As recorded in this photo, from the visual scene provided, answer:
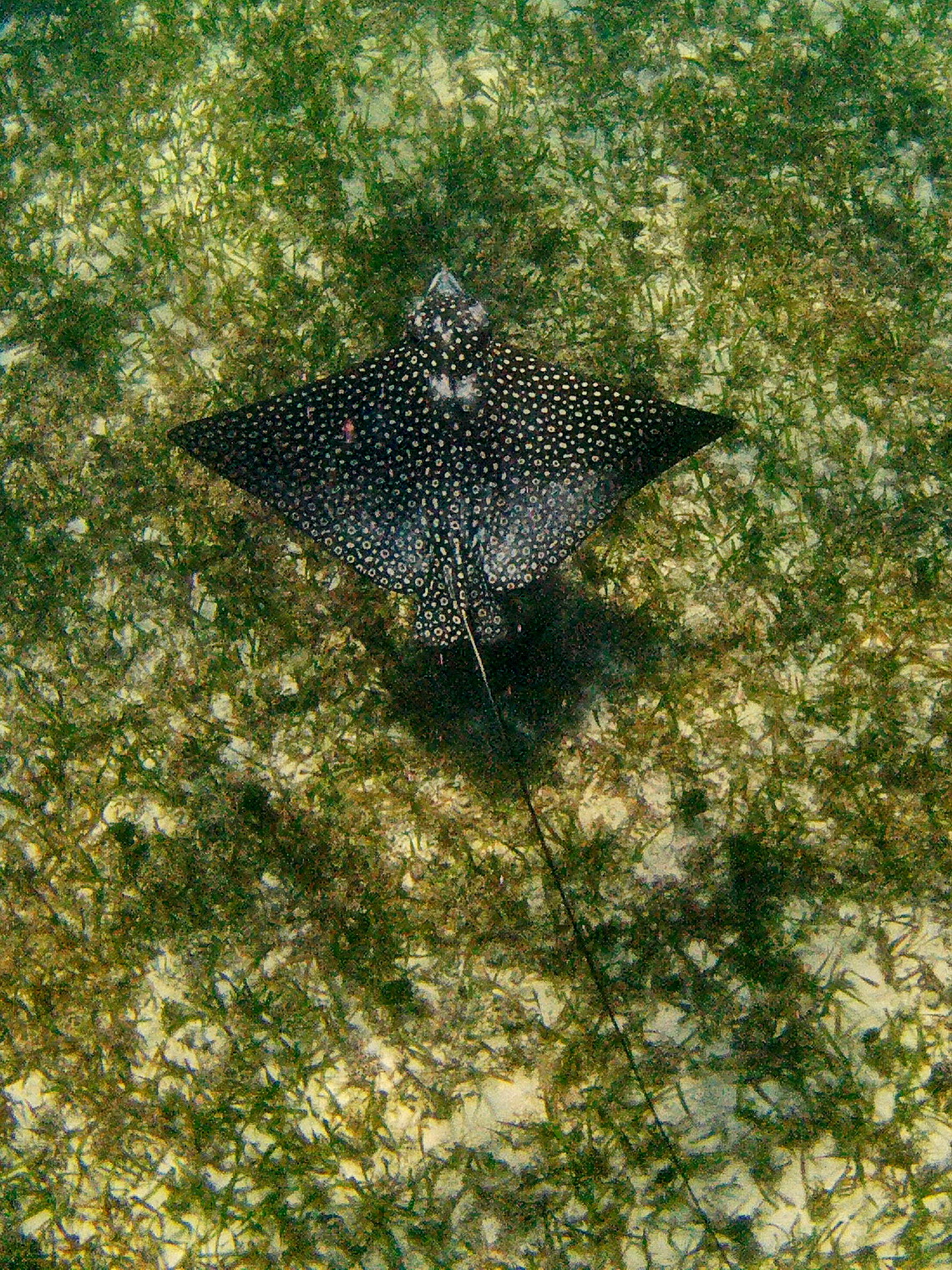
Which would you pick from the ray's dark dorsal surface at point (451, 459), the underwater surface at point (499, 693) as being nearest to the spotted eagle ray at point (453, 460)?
the ray's dark dorsal surface at point (451, 459)

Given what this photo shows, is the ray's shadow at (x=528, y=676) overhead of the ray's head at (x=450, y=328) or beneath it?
beneath

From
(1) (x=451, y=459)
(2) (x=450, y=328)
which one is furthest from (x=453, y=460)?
(2) (x=450, y=328)

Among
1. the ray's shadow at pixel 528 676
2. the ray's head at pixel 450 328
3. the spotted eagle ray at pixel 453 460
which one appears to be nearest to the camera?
the spotted eagle ray at pixel 453 460

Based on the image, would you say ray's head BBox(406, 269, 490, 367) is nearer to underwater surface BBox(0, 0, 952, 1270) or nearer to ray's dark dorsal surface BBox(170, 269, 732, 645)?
ray's dark dorsal surface BBox(170, 269, 732, 645)

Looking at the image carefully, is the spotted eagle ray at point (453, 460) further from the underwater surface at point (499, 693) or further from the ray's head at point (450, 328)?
the underwater surface at point (499, 693)

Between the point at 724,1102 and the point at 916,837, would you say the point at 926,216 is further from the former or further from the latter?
the point at 724,1102

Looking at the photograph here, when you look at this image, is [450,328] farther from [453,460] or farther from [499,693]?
[499,693]

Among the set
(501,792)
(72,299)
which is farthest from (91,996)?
(72,299)
